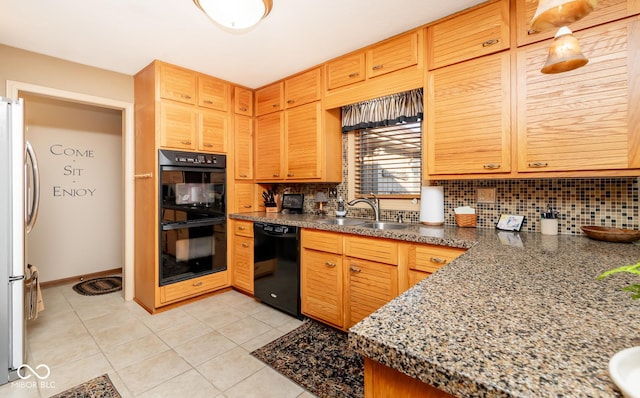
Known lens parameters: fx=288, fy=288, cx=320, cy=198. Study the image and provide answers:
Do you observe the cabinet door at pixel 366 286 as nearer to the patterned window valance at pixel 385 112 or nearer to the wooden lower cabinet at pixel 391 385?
the patterned window valance at pixel 385 112

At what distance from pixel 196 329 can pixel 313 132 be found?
6.96 feet

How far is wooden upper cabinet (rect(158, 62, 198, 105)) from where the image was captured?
2811 mm

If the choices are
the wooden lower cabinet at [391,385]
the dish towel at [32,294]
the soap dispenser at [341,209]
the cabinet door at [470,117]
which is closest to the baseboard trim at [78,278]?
the dish towel at [32,294]

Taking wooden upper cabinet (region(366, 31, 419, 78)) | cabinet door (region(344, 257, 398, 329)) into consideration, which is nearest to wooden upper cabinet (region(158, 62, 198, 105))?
wooden upper cabinet (region(366, 31, 419, 78))

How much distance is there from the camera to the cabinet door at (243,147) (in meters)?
3.44

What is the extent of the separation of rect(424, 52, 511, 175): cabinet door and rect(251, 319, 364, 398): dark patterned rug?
1494 mm

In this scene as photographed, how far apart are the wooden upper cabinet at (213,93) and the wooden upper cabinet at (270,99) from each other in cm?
36

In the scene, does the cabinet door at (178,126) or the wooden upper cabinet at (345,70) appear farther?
the cabinet door at (178,126)

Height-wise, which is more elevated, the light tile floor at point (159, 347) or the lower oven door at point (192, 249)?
the lower oven door at point (192, 249)

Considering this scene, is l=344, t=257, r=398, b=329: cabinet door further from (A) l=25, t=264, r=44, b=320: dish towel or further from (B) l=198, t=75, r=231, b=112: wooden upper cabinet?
(A) l=25, t=264, r=44, b=320: dish towel

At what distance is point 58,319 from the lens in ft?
8.69

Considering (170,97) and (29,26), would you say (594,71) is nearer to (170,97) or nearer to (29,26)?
(170,97)

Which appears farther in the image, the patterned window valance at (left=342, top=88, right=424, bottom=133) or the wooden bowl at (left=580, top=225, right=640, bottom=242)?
the patterned window valance at (left=342, top=88, right=424, bottom=133)

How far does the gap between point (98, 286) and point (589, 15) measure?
5.11 m
